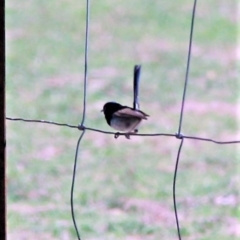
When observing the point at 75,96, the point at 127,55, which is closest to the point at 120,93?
the point at 75,96

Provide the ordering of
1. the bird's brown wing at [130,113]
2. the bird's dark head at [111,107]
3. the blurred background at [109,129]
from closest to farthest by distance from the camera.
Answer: the bird's brown wing at [130,113], the bird's dark head at [111,107], the blurred background at [109,129]

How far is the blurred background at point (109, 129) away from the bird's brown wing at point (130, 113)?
1.94 metres

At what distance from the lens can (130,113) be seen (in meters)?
1.97

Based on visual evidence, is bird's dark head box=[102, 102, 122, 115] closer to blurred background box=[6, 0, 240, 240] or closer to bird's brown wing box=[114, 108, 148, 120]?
bird's brown wing box=[114, 108, 148, 120]

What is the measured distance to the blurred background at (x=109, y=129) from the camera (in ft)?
13.7

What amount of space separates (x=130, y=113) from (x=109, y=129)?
3574 millimetres

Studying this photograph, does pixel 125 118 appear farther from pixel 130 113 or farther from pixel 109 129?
pixel 109 129

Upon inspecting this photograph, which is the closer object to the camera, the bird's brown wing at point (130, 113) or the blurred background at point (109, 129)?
the bird's brown wing at point (130, 113)

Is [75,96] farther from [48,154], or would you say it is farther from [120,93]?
[48,154]

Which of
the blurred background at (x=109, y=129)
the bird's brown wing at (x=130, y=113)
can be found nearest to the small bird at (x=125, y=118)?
the bird's brown wing at (x=130, y=113)

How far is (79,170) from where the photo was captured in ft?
16.5

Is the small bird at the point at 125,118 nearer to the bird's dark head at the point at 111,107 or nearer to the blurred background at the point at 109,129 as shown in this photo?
the bird's dark head at the point at 111,107

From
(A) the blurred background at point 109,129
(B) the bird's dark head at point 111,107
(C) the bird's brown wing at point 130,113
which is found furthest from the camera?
(A) the blurred background at point 109,129

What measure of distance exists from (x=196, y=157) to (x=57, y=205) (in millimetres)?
1484
